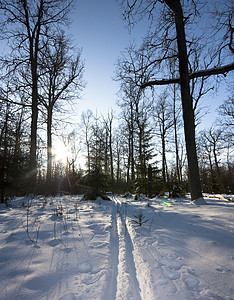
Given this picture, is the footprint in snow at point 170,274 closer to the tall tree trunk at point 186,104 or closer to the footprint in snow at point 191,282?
the footprint in snow at point 191,282

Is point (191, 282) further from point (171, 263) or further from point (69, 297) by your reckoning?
point (69, 297)

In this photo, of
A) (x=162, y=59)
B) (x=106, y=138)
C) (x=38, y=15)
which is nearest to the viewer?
(x=162, y=59)

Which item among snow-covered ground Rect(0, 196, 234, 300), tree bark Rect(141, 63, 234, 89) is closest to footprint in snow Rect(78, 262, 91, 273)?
snow-covered ground Rect(0, 196, 234, 300)

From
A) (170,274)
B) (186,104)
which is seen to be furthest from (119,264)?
(186,104)

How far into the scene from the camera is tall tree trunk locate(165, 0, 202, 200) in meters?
6.13

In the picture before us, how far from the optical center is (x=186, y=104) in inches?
252

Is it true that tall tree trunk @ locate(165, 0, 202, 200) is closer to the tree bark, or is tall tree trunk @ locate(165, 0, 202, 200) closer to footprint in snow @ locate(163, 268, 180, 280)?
the tree bark

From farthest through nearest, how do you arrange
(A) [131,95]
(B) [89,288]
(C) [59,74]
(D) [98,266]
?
(A) [131,95], (C) [59,74], (D) [98,266], (B) [89,288]

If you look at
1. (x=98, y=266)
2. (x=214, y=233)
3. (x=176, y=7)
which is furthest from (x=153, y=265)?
(x=176, y=7)

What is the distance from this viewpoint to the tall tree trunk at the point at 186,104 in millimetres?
6133

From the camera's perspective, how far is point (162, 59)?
7188mm

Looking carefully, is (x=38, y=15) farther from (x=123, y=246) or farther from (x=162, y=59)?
(x=123, y=246)

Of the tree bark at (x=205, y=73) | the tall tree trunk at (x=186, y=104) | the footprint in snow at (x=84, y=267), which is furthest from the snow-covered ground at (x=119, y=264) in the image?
the tree bark at (x=205, y=73)

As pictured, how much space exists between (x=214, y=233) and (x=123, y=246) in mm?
1644
